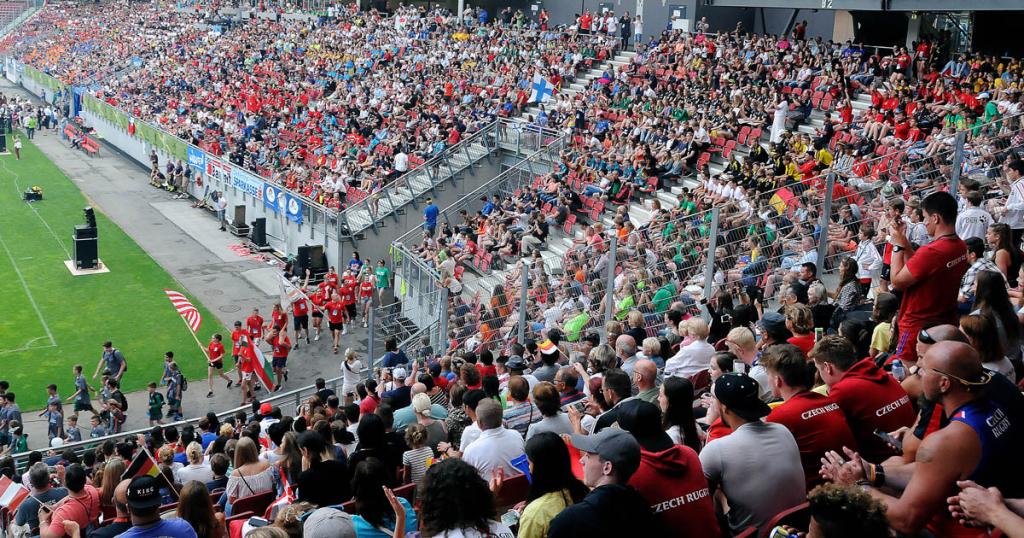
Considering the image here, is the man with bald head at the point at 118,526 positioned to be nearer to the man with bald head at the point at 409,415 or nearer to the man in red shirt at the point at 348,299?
the man with bald head at the point at 409,415

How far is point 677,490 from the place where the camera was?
431 cm

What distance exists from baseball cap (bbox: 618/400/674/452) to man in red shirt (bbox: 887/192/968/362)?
2768 mm

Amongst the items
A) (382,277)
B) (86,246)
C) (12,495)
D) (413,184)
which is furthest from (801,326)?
(86,246)

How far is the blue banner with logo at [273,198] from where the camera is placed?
2862cm

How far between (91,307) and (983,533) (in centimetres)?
2349

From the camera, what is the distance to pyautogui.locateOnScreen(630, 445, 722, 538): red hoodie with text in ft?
14.1

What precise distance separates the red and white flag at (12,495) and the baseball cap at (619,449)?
749cm

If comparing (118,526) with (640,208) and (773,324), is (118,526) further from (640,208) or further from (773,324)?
(640,208)

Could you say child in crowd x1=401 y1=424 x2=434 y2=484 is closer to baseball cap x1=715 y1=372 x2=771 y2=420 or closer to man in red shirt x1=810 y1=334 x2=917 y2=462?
baseball cap x1=715 y1=372 x2=771 y2=420

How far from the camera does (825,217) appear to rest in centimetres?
1137

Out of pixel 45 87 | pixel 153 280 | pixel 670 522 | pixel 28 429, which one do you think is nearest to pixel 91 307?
pixel 153 280

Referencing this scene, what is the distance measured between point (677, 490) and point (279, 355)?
51.0 feet

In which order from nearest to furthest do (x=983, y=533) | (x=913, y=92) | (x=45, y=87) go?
(x=983, y=533)
(x=913, y=92)
(x=45, y=87)

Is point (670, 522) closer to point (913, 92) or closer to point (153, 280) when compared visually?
point (913, 92)
